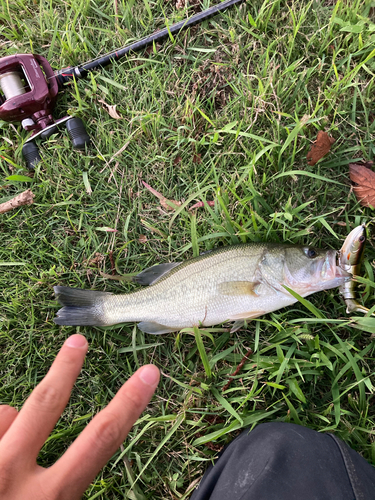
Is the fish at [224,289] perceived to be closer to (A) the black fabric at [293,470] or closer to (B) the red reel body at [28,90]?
(A) the black fabric at [293,470]

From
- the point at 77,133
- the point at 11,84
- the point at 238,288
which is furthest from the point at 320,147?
the point at 11,84

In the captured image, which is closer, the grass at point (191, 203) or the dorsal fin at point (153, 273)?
the grass at point (191, 203)

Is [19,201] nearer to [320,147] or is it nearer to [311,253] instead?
[311,253]

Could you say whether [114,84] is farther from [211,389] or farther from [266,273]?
[211,389]

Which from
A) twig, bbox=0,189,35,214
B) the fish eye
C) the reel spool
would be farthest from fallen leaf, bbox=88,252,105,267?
the fish eye

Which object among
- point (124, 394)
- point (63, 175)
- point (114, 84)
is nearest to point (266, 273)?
point (124, 394)

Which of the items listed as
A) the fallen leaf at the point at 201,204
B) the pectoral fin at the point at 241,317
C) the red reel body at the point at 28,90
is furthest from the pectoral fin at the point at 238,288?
the red reel body at the point at 28,90

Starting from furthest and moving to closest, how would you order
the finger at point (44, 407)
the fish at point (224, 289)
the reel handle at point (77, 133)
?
the reel handle at point (77, 133) → the fish at point (224, 289) → the finger at point (44, 407)
